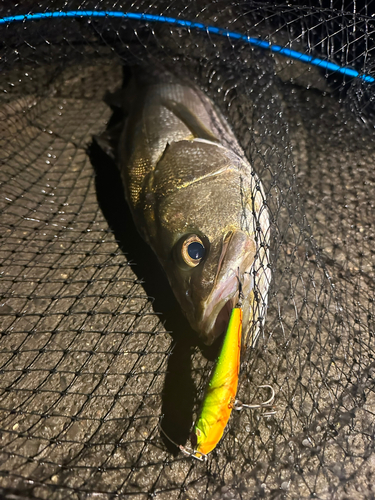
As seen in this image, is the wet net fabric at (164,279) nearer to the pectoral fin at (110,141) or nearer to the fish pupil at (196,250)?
the pectoral fin at (110,141)

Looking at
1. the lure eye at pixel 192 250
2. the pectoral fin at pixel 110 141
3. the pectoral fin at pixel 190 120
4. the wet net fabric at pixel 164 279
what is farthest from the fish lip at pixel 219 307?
the pectoral fin at pixel 110 141

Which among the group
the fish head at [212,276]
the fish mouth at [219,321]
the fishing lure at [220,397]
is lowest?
the fishing lure at [220,397]

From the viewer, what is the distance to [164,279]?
2.96 m

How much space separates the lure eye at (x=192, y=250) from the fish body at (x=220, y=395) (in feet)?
1.61

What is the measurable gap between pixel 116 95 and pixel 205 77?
0.97 metres

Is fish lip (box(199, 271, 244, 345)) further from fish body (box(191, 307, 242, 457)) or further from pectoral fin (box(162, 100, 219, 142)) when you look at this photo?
pectoral fin (box(162, 100, 219, 142))

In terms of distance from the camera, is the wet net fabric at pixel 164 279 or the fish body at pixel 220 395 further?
the wet net fabric at pixel 164 279

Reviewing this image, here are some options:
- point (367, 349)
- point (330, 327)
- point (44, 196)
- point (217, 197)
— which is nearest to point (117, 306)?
point (217, 197)

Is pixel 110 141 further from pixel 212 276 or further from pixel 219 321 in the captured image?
pixel 219 321

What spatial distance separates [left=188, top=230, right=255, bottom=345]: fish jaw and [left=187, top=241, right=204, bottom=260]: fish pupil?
207 millimetres

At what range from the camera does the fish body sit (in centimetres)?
182

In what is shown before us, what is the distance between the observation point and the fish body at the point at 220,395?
1816 millimetres

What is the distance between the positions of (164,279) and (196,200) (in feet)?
2.50

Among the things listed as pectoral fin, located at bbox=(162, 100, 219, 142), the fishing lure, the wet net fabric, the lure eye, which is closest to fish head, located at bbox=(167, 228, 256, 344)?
the lure eye
